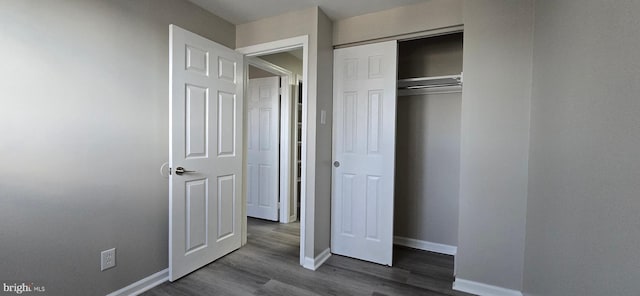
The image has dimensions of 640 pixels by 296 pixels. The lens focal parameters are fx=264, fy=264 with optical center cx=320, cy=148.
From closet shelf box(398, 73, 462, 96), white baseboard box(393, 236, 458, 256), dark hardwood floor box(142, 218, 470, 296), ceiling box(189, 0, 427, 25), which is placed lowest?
dark hardwood floor box(142, 218, 470, 296)

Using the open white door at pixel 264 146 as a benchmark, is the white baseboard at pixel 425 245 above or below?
below

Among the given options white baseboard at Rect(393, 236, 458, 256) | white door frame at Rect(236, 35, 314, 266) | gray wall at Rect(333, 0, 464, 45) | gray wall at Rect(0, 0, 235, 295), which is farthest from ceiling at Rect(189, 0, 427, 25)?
white baseboard at Rect(393, 236, 458, 256)

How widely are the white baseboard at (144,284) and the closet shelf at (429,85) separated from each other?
2.65 metres

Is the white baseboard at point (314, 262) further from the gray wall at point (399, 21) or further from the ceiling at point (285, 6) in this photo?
the ceiling at point (285, 6)

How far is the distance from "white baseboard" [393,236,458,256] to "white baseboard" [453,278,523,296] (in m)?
0.71

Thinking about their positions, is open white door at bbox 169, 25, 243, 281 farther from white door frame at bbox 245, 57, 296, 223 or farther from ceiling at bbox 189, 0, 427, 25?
white door frame at bbox 245, 57, 296, 223

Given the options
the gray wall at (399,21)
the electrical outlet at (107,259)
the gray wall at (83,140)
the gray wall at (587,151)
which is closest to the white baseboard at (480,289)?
the gray wall at (587,151)

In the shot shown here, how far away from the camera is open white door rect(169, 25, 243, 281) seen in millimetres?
1998

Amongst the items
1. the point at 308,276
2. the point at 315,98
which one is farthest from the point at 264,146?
the point at 308,276

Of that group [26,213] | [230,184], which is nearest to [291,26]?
[230,184]

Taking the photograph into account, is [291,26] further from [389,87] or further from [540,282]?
[540,282]

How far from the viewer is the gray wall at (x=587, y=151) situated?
79 cm

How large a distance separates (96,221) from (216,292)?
93cm

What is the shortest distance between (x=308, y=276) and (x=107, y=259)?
1.43 metres
